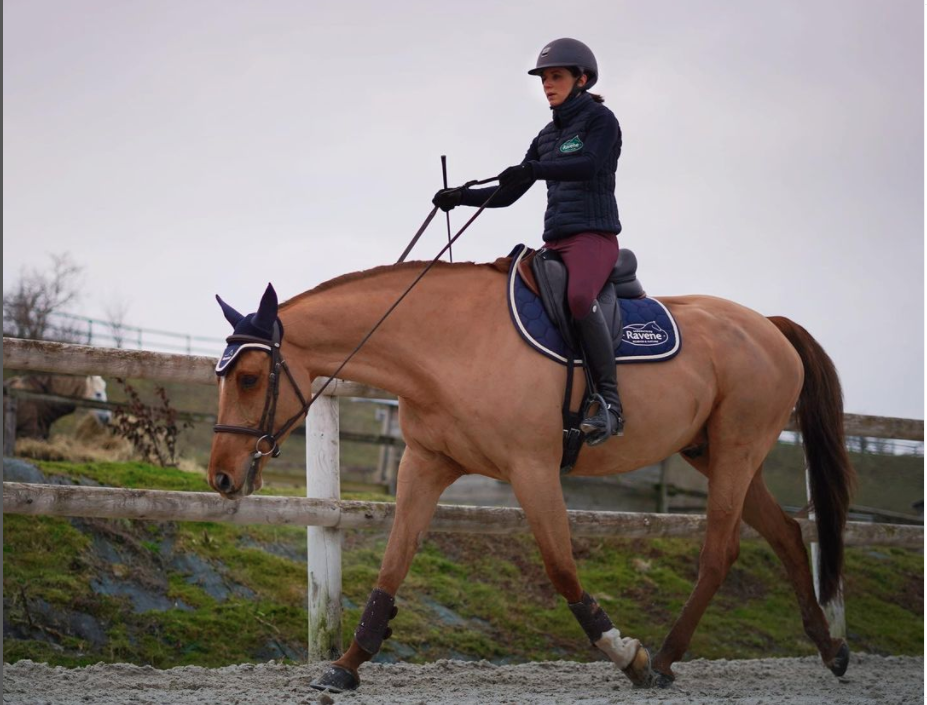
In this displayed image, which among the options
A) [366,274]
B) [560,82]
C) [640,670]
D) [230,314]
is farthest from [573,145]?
[640,670]

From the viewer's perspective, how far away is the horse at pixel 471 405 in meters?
4.13

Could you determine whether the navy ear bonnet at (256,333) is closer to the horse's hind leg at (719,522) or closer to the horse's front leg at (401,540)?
the horse's front leg at (401,540)

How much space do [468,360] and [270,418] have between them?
903mm

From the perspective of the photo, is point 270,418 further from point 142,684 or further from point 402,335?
point 142,684

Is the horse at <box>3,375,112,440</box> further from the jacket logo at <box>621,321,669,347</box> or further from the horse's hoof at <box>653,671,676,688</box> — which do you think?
the horse's hoof at <box>653,671,676,688</box>

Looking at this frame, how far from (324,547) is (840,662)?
2.85 metres

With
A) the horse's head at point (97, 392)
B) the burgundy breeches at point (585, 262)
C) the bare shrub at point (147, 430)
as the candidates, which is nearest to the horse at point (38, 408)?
the horse's head at point (97, 392)

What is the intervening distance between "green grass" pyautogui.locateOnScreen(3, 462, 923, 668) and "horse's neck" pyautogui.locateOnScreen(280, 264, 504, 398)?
1.80 meters

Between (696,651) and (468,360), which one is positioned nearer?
(468,360)

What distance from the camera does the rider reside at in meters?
4.46

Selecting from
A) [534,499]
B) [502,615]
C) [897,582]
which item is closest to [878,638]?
[897,582]

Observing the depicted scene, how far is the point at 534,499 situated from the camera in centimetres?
432

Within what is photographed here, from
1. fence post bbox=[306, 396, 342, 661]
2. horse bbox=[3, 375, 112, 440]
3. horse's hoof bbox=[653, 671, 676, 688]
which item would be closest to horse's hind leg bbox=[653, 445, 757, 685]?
horse's hoof bbox=[653, 671, 676, 688]

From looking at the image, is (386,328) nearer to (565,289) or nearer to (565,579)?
(565,289)
